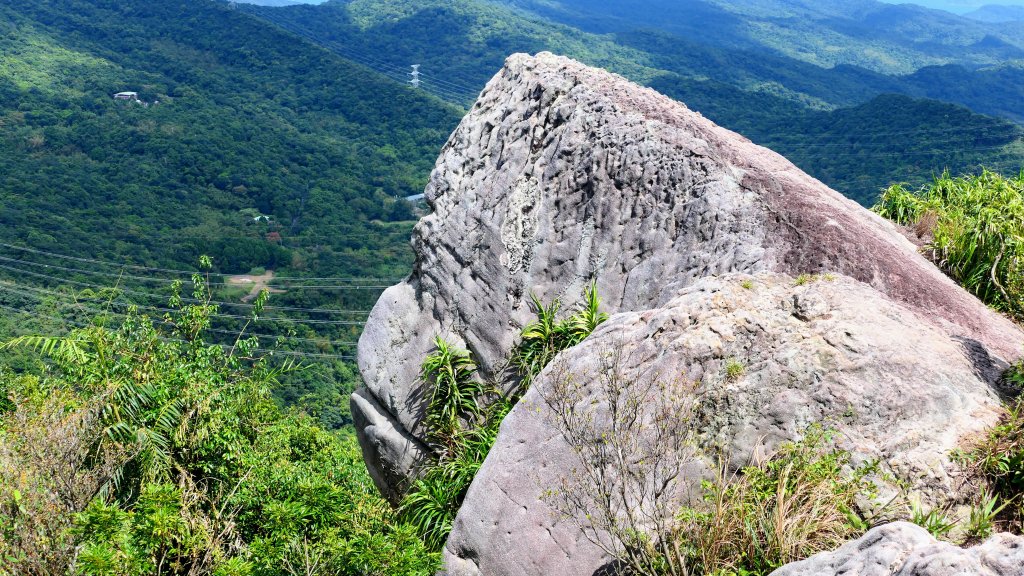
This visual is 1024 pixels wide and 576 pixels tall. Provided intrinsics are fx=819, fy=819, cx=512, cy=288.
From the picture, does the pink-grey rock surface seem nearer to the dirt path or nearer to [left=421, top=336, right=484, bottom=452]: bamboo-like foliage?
[left=421, top=336, right=484, bottom=452]: bamboo-like foliage

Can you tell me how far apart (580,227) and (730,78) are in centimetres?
17033

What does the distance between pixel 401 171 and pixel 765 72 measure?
114 m

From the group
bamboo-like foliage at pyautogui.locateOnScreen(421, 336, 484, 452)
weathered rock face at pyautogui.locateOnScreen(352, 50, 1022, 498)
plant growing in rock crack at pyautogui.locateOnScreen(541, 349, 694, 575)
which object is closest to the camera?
plant growing in rock crack at pyautogui.locateOnScreen(541, 349, 694, 575)

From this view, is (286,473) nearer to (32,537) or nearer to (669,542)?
(32,537)

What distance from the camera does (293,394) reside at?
144ft

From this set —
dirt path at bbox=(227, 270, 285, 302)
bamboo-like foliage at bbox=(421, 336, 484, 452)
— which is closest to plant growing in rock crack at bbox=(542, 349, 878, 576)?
bamboo-like foliage at bbox=(421, 336, 484, 452)

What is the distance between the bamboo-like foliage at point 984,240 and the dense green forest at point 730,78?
2514 inches

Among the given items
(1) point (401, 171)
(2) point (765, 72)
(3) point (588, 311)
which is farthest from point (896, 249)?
(2) point (765, 72)

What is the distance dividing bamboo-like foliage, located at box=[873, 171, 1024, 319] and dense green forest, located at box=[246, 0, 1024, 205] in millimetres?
63867

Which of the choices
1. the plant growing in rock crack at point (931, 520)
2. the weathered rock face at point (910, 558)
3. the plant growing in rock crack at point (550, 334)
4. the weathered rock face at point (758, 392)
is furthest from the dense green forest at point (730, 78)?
the weathered rock face at point (910, 558)

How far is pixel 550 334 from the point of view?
11.6 m

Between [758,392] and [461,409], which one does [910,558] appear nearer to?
[758,392]

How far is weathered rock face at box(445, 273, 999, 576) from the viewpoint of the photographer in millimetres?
7801

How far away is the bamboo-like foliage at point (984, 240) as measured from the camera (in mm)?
10914
